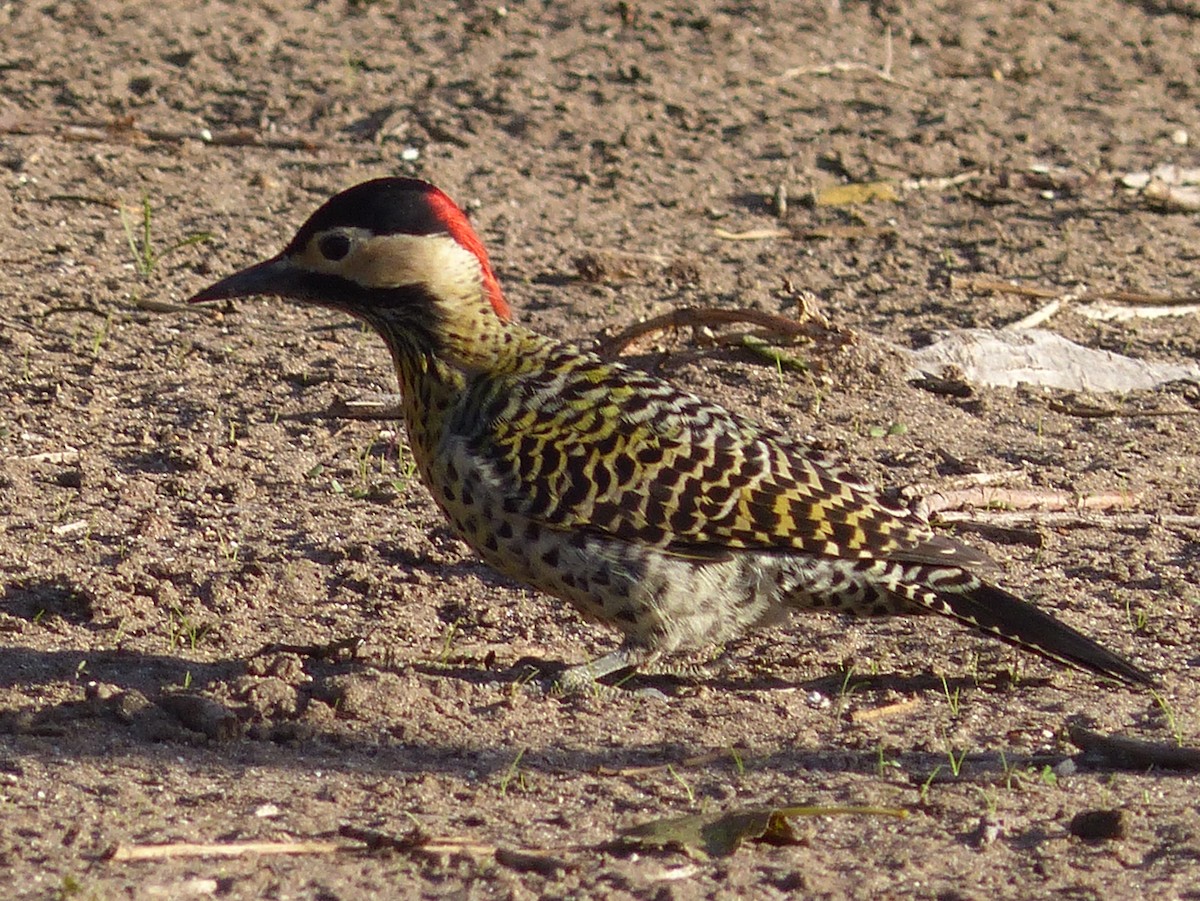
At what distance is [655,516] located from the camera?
18.2 feet

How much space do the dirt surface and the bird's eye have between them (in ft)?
3.28

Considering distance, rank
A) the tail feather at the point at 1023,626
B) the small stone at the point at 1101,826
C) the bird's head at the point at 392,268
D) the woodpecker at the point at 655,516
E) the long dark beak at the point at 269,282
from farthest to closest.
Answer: the long dark beak at the point at 269,282
the bird's head at the point at 392,268
the woodpecker at the point at 655,516
the tail feather at the point at 1023,626
the small stone at the point at 1101,826

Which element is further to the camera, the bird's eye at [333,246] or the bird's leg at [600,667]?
the bird's eye at [333,246]

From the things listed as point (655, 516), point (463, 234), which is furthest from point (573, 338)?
point (655, 516)

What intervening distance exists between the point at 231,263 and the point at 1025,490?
3.79m

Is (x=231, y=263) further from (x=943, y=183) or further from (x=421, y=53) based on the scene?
(x=943, y=183)

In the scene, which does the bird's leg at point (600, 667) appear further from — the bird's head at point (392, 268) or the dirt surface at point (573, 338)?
the bird's head at point (392, 268)

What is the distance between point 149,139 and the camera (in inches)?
397

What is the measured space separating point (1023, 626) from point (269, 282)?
2455mm

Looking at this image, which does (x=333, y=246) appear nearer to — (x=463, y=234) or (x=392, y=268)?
(x=392, y=268)

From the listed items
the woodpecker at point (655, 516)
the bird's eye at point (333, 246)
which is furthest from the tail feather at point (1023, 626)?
the bird's eye at point (333, 246)

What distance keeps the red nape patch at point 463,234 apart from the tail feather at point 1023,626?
1.57 metres

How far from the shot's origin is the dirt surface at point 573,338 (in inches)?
181

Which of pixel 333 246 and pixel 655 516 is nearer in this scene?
pixel 655 516
